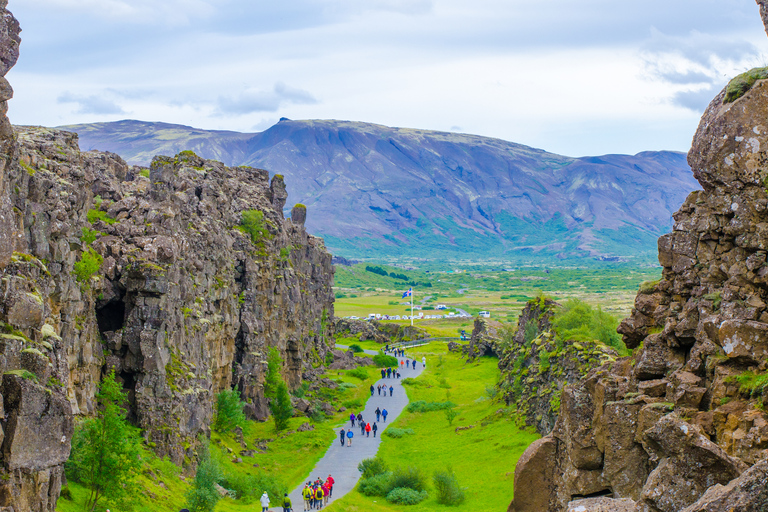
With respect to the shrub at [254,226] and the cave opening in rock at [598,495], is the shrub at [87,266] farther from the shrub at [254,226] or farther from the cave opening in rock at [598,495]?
Result: the shrub at [254,226]

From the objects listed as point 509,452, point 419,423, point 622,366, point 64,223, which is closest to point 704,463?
point 622,366

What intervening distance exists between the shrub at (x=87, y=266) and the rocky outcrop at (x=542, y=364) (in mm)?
34750

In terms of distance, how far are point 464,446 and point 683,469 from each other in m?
58.9

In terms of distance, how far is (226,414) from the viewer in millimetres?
68062

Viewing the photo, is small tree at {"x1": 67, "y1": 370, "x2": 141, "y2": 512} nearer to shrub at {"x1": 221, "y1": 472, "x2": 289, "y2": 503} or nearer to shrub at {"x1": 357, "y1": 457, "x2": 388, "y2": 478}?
shrub at {"x1": 221, "y1": 472, "x2": 289, "y2": 503}

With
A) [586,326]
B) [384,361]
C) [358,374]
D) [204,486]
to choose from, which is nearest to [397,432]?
[586,326]

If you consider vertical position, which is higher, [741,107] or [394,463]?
[741,107]

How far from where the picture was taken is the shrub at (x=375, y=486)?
189ft

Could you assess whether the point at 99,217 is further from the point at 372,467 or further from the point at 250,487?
the point at 372,467

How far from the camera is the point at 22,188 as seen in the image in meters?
36.3

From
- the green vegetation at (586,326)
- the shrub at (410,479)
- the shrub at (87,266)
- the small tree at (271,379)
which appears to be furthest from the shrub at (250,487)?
the green vegetation at (586,326)

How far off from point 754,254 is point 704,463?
578 centimetres

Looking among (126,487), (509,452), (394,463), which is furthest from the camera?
(394,463)

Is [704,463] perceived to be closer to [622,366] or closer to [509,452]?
[622,366]
